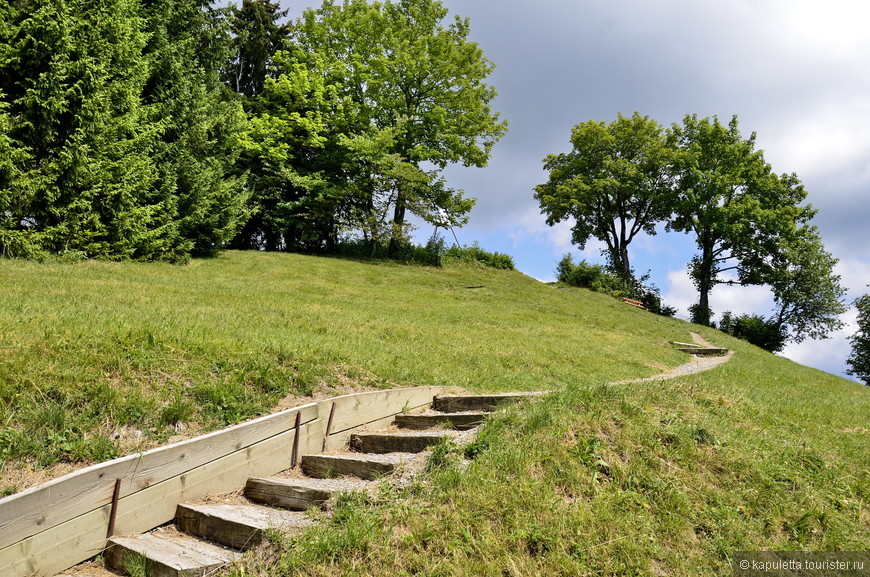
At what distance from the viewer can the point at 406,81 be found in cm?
3175

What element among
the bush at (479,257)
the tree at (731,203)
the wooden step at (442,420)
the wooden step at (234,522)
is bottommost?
the wooden step at (234,522)

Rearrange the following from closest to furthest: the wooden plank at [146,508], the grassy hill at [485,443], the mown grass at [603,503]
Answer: the wooden plank at [146,508]
the mown grass at [603,503]
the grassy hill at [485,443]

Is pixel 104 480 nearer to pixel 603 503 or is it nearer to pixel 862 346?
pixel 603 503

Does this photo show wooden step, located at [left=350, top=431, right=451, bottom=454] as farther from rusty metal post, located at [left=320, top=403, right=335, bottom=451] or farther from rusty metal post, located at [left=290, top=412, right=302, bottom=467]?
rusty metal post, located at [left=290, top=412, right=302, bottom=467]

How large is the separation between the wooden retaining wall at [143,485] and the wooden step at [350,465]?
243mm

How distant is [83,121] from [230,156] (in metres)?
9.35

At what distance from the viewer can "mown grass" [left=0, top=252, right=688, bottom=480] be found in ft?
14.9

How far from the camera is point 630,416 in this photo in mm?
5105

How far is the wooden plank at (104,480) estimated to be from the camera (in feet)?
10.1

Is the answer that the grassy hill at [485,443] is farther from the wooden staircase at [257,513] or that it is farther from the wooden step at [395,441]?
the wooden step at [395,441]

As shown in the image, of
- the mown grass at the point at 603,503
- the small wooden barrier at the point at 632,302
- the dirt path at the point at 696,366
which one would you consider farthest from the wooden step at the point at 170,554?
the small wooden barrier at the point at 632,302

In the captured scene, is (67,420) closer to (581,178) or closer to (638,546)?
(638,546)

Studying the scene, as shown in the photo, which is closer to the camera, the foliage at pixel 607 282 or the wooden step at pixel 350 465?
the wooden step at pixel 350 465

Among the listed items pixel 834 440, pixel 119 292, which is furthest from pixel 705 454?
pixel 119 292
